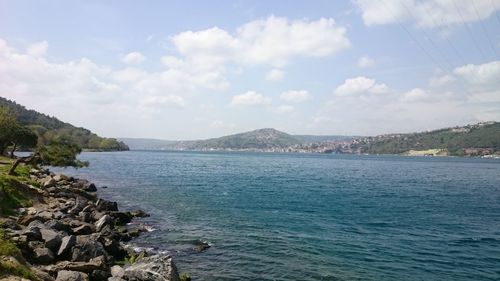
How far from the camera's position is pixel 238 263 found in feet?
112

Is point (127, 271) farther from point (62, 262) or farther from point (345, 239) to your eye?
point (345, 239)

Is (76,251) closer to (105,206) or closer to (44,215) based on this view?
(44,215)

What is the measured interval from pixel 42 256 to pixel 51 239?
2.50 m

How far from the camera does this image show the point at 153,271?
23141mm

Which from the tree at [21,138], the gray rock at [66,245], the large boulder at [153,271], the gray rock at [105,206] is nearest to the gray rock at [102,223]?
the gray rock at [105,206]

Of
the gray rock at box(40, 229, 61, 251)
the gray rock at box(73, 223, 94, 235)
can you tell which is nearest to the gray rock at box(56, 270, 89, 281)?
the gray rock at box(40, 229, 61, 251)

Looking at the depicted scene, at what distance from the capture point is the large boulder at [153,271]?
22.6 metres

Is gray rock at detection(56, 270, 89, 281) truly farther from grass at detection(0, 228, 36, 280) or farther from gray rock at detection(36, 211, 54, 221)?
gray rock at detection(36, 211, 54, 221)

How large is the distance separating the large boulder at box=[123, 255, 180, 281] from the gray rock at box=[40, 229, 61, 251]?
772 centimetres

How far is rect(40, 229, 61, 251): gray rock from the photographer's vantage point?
90.4 feet

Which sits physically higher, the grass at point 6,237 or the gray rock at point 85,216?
the grass at point 6,237

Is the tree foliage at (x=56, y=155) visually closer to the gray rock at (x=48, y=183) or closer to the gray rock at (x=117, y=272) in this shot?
the gray rock at (x=48, y=183)

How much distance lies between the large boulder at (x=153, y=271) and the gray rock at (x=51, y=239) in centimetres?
772

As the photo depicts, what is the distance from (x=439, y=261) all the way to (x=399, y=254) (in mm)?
3598
